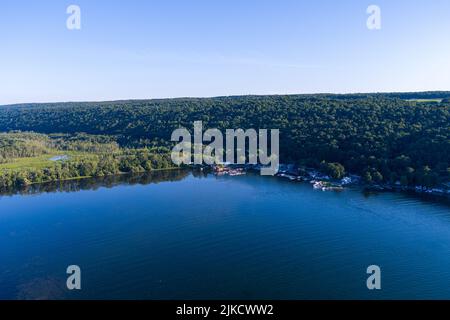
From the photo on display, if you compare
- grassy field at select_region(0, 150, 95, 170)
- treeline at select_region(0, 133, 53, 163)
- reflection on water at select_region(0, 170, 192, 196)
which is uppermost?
treeline at select_region(0, 133, 53, 163)

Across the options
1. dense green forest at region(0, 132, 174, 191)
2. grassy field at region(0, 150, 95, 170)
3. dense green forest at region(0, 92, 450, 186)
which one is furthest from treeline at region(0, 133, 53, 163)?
grassy field at region(0, 150, 95, 170)

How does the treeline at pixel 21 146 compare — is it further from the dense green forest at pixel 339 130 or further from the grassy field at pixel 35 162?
the grassy field at pixel 35 162

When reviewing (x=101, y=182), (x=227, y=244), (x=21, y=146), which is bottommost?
(x=227, y=244)

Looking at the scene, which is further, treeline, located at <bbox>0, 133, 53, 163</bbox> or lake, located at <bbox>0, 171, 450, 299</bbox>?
treeline, located at <bbox>0, 133, 53, 163</bbox>

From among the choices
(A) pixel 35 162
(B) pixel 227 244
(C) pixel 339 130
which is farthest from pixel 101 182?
(C) pixel 339 130

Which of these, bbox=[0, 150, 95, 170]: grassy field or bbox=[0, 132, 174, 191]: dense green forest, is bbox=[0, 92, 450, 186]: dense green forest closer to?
bbox=[0, 132, 174, 191]: dense green forest

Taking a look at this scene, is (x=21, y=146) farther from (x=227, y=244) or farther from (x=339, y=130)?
(x=227, y=244)
